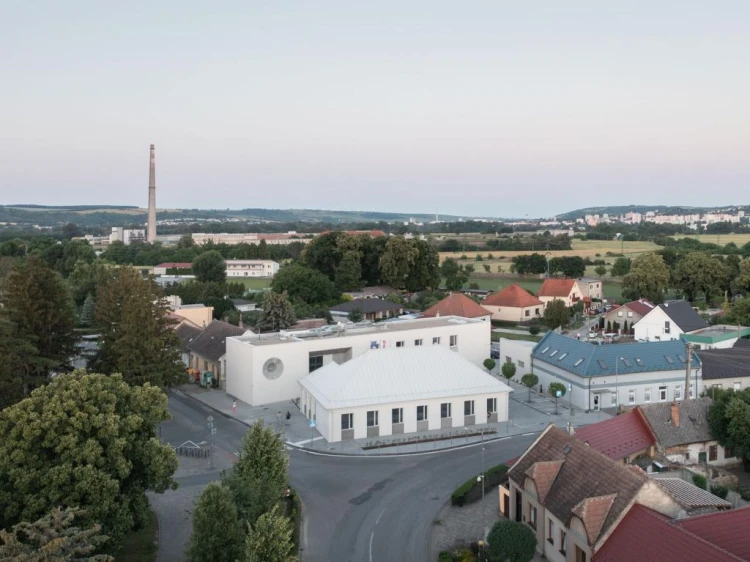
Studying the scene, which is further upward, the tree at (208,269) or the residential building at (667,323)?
the tree at (208,269)

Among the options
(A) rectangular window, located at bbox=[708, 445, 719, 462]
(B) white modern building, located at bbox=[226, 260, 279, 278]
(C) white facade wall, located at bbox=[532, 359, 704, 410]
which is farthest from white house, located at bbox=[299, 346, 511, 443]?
(B) white modern building, located at bbox=[226, 260, 279, 278]

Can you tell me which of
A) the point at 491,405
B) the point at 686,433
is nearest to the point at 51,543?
the point at 686,433

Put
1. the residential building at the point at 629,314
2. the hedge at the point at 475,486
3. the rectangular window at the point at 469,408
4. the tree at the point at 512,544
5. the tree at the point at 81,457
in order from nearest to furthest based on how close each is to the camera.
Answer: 1. the tree at the point at 81,457
2. the tree at the point at 512,544
3. the hedge at the point at 475,486
4. the rectangular window at the point at 469,408
5. the residential building at the point at 629,314

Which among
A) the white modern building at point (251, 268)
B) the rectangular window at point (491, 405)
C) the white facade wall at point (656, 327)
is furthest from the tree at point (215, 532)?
the white modern building at point (251, 268)

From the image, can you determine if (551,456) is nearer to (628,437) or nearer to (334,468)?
(628,437)

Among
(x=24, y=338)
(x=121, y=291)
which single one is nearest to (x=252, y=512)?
(x=24, y=338)

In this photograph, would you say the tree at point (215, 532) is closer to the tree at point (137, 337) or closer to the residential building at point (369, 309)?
the tree at point (137, 337)
